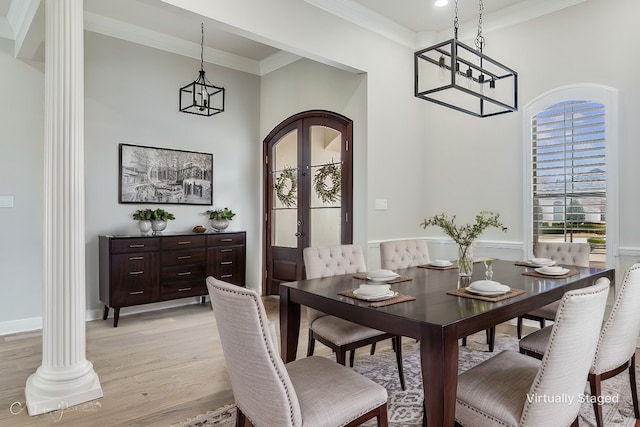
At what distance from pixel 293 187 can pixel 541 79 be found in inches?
118

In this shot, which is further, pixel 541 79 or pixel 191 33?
pixel 191 33

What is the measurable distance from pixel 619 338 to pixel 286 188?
404cm

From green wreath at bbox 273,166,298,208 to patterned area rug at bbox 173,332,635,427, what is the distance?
2.46 meters

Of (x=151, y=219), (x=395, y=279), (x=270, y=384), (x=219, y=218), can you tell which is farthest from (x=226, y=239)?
(x=270, y=384)

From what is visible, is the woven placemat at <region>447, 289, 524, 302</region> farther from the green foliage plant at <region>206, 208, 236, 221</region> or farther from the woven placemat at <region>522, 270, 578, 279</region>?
the green foliage plant at <region>206, 208, 236, 221</region>

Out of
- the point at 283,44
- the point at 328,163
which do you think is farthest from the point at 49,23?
the point at 328,163

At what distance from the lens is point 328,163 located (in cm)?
486

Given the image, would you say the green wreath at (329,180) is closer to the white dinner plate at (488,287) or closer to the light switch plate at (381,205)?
the light switch plate at (381,205)

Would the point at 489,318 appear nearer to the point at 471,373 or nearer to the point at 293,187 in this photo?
the point at 471,373

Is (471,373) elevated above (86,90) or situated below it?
below

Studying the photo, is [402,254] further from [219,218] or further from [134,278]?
[134,278]

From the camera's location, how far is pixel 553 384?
1.46 meters

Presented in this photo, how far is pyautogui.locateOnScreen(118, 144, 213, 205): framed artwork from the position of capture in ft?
15.1

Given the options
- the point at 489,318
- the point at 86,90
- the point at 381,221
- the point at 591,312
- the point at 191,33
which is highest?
the point at 191,33
